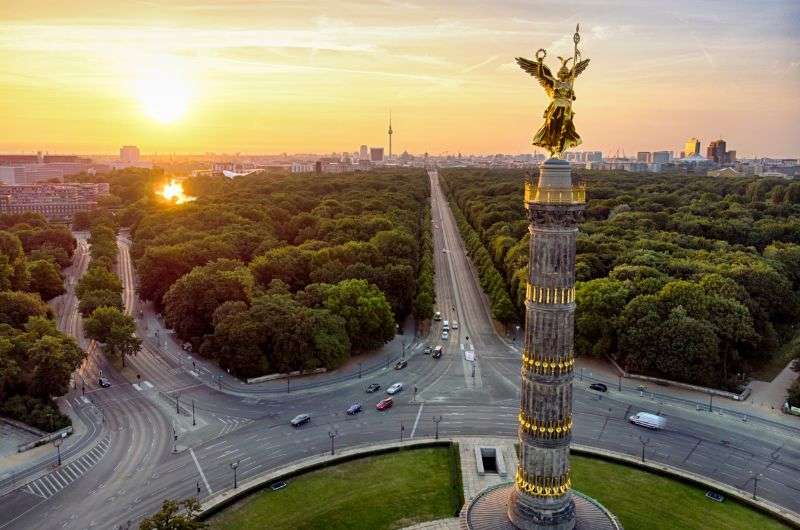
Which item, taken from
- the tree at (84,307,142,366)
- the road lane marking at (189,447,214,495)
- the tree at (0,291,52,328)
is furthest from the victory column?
the tree at (0,291,52,328)

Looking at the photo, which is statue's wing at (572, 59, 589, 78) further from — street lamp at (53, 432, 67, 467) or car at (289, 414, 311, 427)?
street lamp at (53, 432, 67, 467)

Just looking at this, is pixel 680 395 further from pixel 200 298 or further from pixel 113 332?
pixel 113 332

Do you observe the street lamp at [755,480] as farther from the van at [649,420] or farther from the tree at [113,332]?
the tree at [113,332]

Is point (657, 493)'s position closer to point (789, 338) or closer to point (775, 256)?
point (789, 338)

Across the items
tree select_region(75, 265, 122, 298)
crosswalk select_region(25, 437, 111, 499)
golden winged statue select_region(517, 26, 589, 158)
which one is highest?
golden winged statue select_region(517, 26, 589, 158)

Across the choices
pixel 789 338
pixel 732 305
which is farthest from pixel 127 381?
pixel 789 338

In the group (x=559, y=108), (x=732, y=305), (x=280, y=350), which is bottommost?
(x=280, y=350)

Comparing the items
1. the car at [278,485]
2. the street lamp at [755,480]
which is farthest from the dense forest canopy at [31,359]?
the street lamp at [755,480]
